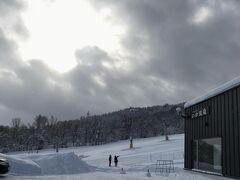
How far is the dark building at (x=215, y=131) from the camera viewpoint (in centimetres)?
2012

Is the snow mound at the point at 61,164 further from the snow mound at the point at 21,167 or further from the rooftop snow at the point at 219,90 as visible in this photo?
the rooftop snow at the point at 219,90

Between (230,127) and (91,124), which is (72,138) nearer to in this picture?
(91,124)

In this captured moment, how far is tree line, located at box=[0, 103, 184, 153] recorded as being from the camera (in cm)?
16338

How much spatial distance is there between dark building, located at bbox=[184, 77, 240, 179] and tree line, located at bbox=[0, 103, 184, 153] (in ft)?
434

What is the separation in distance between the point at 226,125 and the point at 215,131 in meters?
1.67

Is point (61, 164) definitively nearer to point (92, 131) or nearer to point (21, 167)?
point (21, 167)

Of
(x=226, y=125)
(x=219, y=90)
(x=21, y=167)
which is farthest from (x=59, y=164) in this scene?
(x=219, y=90)

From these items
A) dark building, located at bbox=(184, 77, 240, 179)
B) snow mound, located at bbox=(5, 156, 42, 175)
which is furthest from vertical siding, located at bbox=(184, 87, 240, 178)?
snow mound, located at bbox=(5, 156, 42, 175)

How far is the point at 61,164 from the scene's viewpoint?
27125 millimetres

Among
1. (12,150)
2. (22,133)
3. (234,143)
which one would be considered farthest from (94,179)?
(22,133)

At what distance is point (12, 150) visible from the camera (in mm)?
160250

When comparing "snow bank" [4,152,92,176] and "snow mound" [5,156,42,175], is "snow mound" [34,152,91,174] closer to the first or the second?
"snow bank" [4,152,92,176]

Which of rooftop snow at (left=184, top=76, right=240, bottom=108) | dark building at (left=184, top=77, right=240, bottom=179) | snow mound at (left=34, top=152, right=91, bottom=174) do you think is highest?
rooftop snow at (left=184, top=76, right=240, bottom=108)

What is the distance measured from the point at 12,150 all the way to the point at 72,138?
32.1 meters
